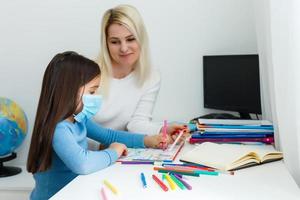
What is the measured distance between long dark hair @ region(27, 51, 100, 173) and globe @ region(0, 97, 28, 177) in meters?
1.02

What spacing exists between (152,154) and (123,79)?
23.4 inches

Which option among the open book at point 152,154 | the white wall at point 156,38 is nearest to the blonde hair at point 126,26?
the open book at point 152,154

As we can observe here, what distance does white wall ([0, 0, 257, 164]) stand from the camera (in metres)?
2.21

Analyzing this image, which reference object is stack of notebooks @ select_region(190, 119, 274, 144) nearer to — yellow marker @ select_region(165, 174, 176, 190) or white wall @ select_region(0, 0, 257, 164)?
yellow marker @ select_region(165, 174, 176, 190)

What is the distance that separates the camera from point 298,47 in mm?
866

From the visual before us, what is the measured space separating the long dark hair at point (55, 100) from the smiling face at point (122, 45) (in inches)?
20.2

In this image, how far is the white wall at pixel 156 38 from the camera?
2.21 m

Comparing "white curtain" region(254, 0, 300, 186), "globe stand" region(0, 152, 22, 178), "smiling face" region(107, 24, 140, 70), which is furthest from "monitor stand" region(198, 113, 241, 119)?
"globe stand" region(0, 152, 22, 178)

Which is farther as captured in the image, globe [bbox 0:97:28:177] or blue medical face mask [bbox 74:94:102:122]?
globe [bbox 0:97:28:177]

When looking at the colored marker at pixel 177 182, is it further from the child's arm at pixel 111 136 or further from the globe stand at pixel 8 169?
the globe stand at pixel 8 169

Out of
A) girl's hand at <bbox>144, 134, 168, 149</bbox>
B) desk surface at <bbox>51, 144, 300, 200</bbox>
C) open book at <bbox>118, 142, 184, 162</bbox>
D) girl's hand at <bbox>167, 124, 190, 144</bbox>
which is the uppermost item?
girl's hand at <bbox>167, 124, 190, 144</bbox>

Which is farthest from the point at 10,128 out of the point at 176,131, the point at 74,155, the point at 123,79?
the point at 74,155

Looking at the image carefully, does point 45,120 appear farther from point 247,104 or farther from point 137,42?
point 247,104

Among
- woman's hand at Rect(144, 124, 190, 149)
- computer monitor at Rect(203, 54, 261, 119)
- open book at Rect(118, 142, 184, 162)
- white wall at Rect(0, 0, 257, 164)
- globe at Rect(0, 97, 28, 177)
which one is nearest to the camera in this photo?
open book at Rect(118, 142, 184, 162)
